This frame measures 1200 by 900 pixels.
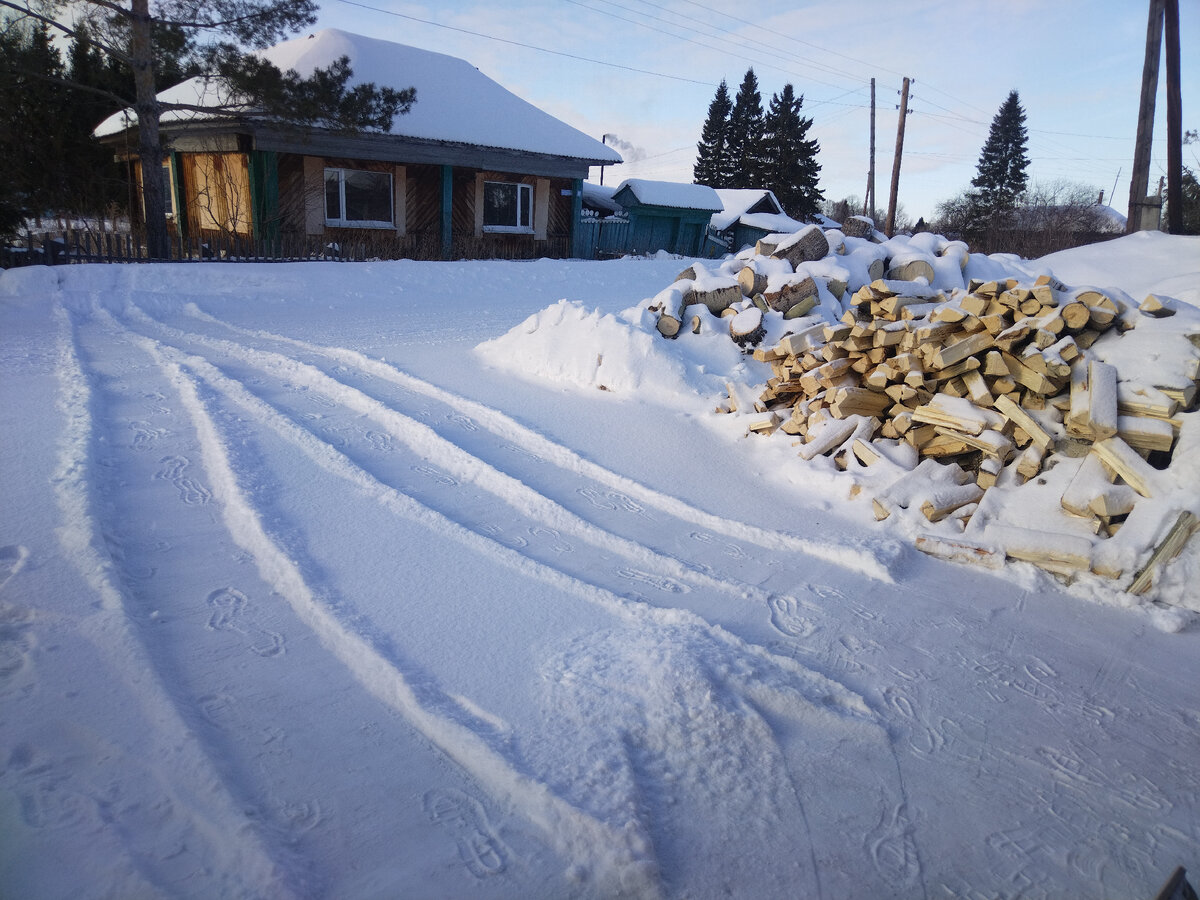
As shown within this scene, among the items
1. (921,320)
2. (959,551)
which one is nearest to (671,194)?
(921,320)

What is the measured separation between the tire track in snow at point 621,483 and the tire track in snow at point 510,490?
19 centimetres

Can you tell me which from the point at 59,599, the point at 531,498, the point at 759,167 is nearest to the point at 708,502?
the point at 531,498

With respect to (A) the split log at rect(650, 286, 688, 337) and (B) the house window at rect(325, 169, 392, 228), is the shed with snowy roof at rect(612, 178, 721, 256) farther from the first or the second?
(A) the split log at rect(650, 286, 688, 337)

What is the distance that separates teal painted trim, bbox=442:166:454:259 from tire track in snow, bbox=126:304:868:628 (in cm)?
1282

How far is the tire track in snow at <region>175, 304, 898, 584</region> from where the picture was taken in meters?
4.36

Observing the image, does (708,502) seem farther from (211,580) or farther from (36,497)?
(36,497)

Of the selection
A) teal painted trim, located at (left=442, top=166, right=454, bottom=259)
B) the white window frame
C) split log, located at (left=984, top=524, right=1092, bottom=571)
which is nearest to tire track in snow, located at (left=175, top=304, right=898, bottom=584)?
split log, located at (left=984, top=524, right=1092, bottom=571)

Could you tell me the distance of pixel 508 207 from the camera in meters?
22.5

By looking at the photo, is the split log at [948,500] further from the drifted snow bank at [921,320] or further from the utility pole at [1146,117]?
the utility pole at [1146,117]

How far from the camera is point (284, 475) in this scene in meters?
5.00

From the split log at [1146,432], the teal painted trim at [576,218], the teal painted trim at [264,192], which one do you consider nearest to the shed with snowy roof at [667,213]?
the teal painted trim at [576,218]

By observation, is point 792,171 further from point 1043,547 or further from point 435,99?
point 1043,547

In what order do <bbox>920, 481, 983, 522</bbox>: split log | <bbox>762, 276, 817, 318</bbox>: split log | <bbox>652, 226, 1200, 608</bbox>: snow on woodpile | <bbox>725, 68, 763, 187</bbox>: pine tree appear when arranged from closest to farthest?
<bbox>652, 226, 1200, 608</bbox>: snow on woodpile → <bbox>920, 481, 983, 522</bbox>: split log → <bbox>762, 276, 817, 318</bbox>: split log → <bbox>725, 68, 763, 187</bbox>: pine tree

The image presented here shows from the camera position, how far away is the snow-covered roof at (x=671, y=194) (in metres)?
28.5
